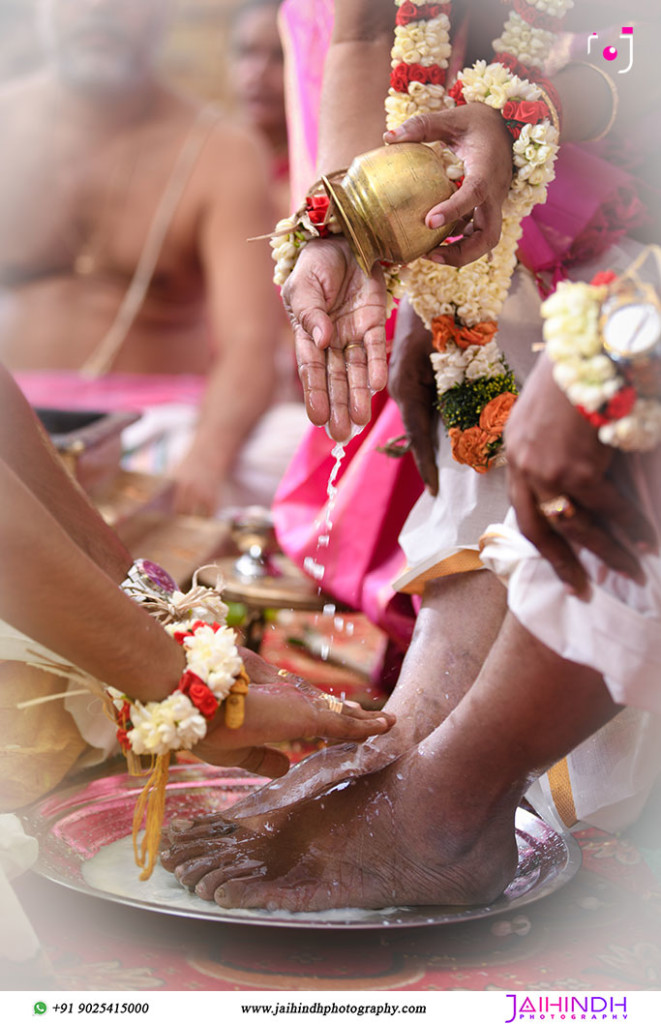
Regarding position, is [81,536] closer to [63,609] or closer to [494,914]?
[63,609]

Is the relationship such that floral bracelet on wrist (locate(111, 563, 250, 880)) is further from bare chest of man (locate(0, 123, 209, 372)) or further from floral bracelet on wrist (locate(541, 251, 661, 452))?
bare chest of man (locate(0, 123, 209, 372))

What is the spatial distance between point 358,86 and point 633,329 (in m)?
0.94

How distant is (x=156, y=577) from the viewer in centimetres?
158

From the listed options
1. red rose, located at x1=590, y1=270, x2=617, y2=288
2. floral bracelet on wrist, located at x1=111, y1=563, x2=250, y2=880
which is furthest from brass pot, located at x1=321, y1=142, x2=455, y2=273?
floral bracelet on wrist, located at x1=111, y1=563, x2=250, y2=880

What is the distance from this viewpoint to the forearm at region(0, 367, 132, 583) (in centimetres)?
156

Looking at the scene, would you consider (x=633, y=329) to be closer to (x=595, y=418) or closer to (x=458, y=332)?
(x=595, y=418)

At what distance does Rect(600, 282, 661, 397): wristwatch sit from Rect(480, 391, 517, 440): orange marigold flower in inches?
20.7

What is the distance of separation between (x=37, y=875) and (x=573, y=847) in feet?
2.37

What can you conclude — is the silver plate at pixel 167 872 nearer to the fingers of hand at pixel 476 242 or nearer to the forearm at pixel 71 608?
the forearm at pixel 71 608

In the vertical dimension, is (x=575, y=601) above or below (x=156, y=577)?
above

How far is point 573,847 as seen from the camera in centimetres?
160

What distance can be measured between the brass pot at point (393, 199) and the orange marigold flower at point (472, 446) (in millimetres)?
275
